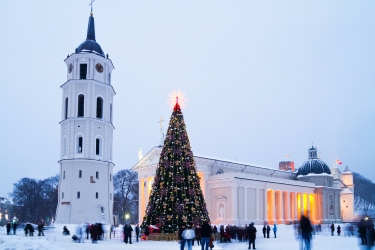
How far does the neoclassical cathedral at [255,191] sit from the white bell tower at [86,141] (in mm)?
8756

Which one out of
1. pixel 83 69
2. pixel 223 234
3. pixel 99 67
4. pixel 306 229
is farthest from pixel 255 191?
pixel 306 229

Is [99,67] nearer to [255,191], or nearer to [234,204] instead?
[234,204]

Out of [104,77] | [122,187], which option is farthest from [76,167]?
[122,187]

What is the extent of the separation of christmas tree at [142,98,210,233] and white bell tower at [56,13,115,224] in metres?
21.3

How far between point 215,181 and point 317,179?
81.3 feet

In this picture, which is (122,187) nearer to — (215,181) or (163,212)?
(215,181)

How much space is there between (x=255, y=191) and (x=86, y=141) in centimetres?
2209

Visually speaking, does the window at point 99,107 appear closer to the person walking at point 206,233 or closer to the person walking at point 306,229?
the person walking at point 206,233

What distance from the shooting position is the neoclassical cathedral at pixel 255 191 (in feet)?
175

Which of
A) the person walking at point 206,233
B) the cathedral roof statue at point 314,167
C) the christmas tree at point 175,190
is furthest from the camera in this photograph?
the cathedral roof statue at point 314,167

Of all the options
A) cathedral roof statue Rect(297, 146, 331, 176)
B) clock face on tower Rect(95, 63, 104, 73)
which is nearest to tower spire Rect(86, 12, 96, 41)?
clock face on tower Rect(95, 63, 104, 73)

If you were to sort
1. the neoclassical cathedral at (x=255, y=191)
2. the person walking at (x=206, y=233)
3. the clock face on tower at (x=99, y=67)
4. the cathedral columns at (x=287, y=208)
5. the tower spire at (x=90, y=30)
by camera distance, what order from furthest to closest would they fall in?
the cathedral columns at (x=287, y=208) < the tower spire at (x=90, y=30) < the neoclassical cathedral at (x=255, y=191) < the clock face on tower at (x=99, y=67) < the person walking at (x=206, y=233)

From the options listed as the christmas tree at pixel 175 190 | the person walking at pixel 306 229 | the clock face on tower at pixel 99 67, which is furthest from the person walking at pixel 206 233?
the clock face on tower at pixel 99 67

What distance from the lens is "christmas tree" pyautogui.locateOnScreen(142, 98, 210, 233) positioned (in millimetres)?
27172
